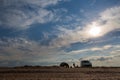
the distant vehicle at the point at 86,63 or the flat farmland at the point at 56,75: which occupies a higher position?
the distant vehicle at the point at 86,63

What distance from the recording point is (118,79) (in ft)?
105

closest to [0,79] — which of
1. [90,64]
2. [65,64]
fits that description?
[90,64]

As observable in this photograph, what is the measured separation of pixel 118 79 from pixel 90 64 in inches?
1921

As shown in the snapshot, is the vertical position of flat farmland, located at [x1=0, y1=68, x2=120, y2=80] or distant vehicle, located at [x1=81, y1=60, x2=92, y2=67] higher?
distant vehicle, located at [x1=81, y1=60, x2=92, y2=67]

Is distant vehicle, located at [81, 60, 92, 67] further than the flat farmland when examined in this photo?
Yes

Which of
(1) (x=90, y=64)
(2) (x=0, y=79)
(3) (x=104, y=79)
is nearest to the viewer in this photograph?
(2) (x=0, y=79)

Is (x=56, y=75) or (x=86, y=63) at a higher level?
(x=86, y=63)

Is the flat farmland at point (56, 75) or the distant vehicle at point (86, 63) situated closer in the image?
the flat farmland at point (56, 75)

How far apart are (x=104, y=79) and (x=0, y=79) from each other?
1283 cm

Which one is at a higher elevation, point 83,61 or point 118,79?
point 83,61

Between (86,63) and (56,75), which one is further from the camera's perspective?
(86,63)

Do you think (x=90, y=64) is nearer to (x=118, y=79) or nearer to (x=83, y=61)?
(x=83, y=61)

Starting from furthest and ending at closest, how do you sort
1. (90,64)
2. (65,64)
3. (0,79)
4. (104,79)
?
1. (65,64)
2. (90,64)
3. (104,79)
4. (0,79)

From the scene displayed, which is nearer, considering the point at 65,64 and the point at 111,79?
the point at 111,79
